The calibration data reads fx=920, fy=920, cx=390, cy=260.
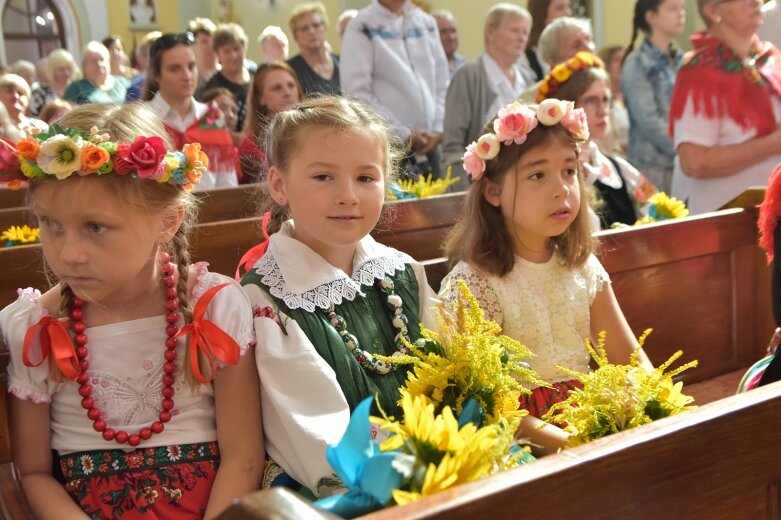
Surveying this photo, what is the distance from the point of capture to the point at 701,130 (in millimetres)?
4086

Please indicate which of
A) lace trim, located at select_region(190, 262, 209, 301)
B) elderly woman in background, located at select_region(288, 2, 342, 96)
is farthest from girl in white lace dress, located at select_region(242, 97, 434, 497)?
elderly woman in background, located at select_region(288, 2, 342, 96)

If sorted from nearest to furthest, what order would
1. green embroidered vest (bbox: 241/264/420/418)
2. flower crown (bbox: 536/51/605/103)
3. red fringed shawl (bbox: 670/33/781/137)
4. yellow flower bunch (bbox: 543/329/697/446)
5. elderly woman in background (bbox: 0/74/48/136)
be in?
yellow flower bunch (bbox: 543/329/697/446) → green embroidered vest (bbox: 241/264/420/418) → flower crown (bbox: 536/51/605/103) → red fringed shawl (bbox: 670/33/781/137) → elderly woman in background (bbox: 0/74/48/136)

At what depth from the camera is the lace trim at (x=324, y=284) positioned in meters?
2.04

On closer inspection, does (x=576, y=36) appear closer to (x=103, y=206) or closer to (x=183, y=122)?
(x=183, y=122)

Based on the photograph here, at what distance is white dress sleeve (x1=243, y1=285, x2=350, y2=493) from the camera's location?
1.86 metres

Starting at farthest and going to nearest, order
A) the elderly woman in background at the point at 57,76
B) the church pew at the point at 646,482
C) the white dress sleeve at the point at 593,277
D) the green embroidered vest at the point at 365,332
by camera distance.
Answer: the elderly woman in background at the point at 57,76
the white dress sleeve at the point at 593,277
the green embroidered vest at the point at 365,332
the church pew at the point at 646,482

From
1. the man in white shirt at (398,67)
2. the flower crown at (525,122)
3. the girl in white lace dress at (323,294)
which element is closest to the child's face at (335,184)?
the girl in white lace dress at (323,294)

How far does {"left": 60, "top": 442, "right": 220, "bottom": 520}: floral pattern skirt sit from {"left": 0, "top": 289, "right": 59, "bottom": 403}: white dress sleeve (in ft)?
0.49

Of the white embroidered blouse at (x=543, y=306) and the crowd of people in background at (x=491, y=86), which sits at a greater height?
the crowd of people in background at (x=491, y=86)

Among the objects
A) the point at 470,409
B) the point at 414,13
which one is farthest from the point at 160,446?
the point at 414,13

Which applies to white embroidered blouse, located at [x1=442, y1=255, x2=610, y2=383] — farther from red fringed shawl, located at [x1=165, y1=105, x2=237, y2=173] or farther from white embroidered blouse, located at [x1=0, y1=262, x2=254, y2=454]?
red fringed shawl, located at [x1=165, y1=105, x2=237, y2=173]

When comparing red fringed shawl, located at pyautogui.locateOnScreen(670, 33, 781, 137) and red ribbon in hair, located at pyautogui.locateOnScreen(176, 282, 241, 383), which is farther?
red fringed shawl, located at pyautogui.locateOnScreen(670, 33, 781, 137)

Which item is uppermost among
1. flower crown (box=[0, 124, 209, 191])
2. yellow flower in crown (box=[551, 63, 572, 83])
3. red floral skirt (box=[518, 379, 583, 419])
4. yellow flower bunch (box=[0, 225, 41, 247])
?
flower crown (box=[0, 124, 209, 191])

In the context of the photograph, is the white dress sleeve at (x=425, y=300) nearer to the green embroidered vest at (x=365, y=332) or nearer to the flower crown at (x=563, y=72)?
the green embroidered vest at (x=365, y=332)
